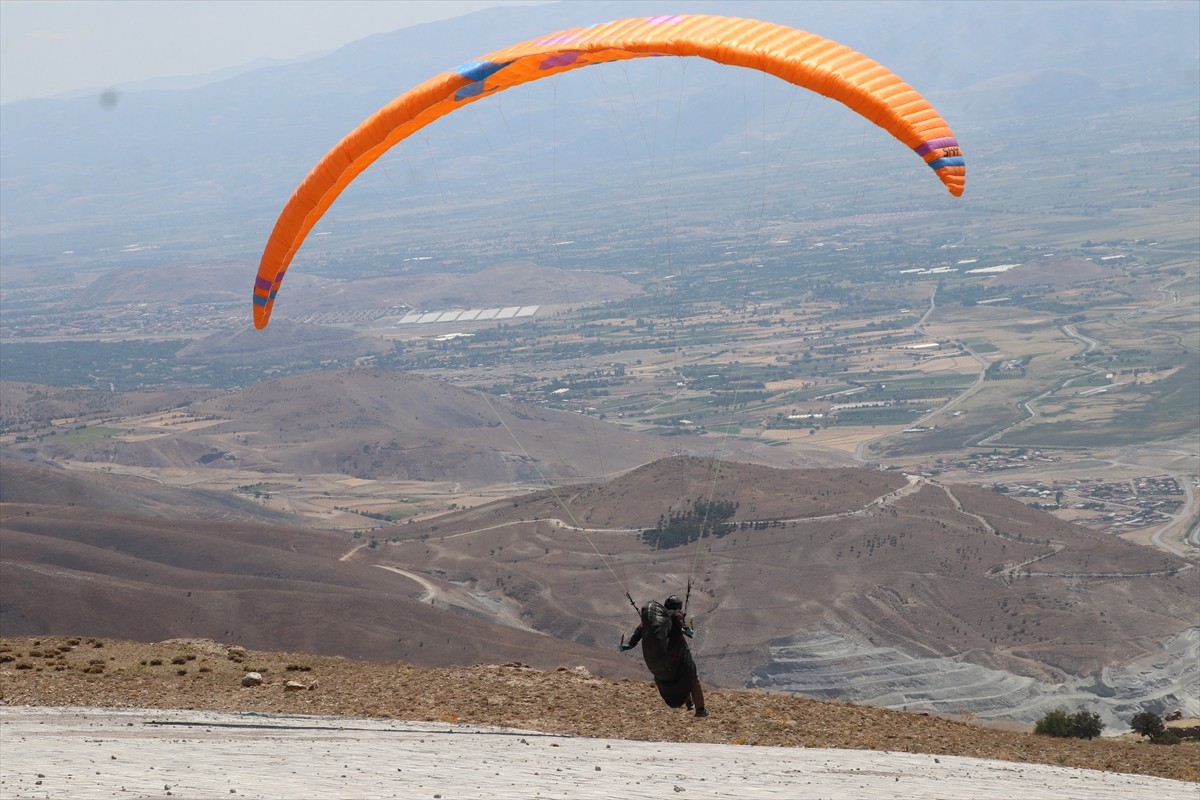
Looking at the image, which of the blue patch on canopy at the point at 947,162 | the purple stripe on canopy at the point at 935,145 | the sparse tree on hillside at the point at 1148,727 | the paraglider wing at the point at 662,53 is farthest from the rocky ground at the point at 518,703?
the sparse tree on hillside at the point at 1148,727

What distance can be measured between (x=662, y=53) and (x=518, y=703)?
802cm

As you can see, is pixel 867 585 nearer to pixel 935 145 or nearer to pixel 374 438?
pixel 935 145

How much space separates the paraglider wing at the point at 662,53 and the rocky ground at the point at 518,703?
5.72 metres

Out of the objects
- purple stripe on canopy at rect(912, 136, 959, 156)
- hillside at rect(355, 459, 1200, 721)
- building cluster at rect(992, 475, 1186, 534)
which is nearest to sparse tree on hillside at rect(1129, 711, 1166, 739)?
hillside at rect(355, 459, 1200, 721)

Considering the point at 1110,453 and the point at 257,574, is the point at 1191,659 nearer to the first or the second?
the point at 257,574

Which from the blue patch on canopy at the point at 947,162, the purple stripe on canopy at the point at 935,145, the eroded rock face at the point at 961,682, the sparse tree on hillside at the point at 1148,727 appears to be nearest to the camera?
the blue patch on canopy at the point at 947,162

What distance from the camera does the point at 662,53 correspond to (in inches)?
674

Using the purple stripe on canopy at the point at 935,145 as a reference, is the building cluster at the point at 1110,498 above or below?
below

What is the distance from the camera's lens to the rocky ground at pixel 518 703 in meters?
15.8

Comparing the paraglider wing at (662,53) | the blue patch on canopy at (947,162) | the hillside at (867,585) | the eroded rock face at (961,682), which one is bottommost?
the eroded rock face at (961,682)

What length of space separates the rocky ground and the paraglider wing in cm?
572

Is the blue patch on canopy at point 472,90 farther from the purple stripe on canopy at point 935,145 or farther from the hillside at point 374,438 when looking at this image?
the hillside at point 374,438

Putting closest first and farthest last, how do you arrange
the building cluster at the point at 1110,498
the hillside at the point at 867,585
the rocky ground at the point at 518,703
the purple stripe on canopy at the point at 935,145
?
1. the rocky ground at the point at 518,703
2. the purple stripe on canopy at the point at 935,145
3. the hillside at the point at 867,585
4. the building cluster at the point at 1110,498

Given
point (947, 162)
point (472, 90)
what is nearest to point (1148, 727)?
point (947, 162)
